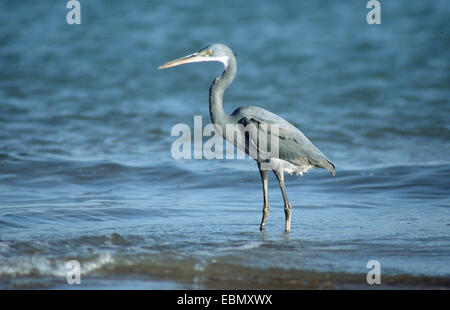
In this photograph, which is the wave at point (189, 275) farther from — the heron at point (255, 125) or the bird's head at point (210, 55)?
the bird's head at point (210, 55)

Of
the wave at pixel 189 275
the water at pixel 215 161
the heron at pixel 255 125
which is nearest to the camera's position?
the wave at pixel 189 275

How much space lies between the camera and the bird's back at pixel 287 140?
660cm

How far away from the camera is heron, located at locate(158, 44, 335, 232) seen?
6.59m

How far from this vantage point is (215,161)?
10.1 metres

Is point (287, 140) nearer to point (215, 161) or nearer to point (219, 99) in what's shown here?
point (219, 99)

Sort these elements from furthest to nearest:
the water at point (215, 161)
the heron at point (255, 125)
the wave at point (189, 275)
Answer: the heron at point (255, 125)
the water at point (215, 161)
the wave at point (189, 275)

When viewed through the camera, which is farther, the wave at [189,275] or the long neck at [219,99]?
the long neck at [219,99]

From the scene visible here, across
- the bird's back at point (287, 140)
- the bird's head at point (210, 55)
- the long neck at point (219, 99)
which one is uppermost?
the bird's head at point (210, 55)

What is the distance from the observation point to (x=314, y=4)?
2041 cm

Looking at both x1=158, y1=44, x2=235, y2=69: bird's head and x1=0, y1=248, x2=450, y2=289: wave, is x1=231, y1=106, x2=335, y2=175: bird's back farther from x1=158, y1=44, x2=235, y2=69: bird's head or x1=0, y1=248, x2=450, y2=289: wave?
x1=0, y1=248, x2=450, y2=289: wave

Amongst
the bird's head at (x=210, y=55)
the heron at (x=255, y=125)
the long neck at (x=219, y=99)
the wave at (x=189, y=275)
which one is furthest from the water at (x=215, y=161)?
the bird's head at (x=210, y=55)

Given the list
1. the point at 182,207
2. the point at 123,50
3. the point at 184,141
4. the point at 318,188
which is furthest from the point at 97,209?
the point at 123,50
